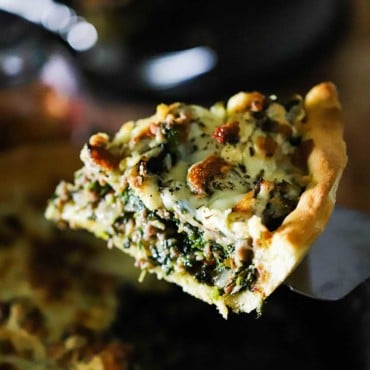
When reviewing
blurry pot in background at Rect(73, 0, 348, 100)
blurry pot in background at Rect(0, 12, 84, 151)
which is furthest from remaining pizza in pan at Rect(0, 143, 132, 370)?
blurry pot in background at Rect(73, 0, 348, 100)

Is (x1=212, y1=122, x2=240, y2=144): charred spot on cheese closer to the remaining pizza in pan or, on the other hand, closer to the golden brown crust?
the golden brown crust

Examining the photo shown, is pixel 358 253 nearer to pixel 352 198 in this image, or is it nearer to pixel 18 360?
pixel 352 198

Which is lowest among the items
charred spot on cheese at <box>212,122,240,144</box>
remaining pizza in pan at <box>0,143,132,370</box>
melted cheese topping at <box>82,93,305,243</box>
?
remaining pizza in pan at <box>0,143,132,370</box>

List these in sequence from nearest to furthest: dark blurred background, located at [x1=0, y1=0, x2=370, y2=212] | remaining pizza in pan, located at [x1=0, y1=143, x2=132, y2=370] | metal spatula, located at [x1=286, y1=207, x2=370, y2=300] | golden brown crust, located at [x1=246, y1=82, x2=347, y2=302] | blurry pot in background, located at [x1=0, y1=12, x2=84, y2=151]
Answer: golden brown crust, located at [x1=246, y1=82, x2=347, y2=302], metal spatula, located at [x1=286, y1=207, x2=370, y2=300], remaining pizza in pan, located at [x1=0, y1=143, x2=132, y2=370], blurry pot in background, located at [x1=0, y1=12, x2=84, y2=151], dark blurred background, located at [x1=0, y1=0, x2=370, y2=212]

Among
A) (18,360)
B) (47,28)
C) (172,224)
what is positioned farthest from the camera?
(47,28)

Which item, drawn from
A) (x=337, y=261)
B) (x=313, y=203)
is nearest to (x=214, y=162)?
(x=313, y=203)

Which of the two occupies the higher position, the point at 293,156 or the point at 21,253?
the point at 293,156

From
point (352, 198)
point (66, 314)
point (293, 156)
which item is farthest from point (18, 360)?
point (352, 198)
